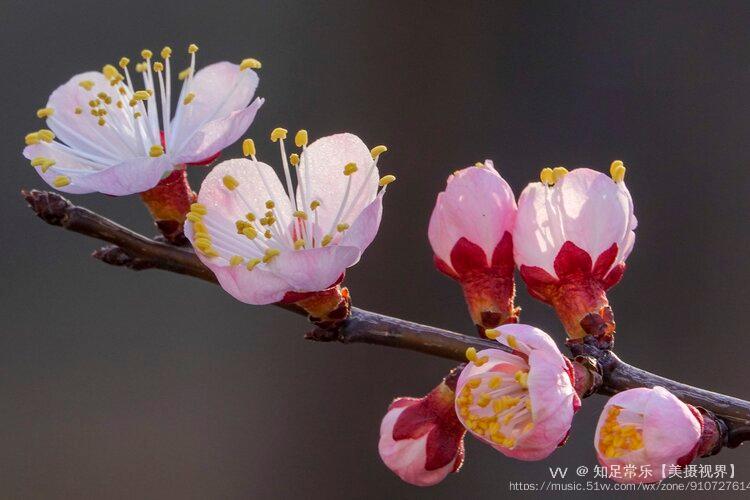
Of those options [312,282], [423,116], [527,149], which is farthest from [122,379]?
[312,282]

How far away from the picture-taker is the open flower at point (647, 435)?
539 mm

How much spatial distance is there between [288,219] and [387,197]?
2.06 metres

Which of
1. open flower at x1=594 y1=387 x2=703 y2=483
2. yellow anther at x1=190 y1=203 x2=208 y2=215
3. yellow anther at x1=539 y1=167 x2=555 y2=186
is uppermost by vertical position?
yellow anther at x1=539 y1=167 x2=555 y2=186

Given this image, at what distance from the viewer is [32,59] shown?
276 centimetres

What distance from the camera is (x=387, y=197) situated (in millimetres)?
2781

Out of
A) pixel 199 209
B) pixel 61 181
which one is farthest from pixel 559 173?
pixel 61 181

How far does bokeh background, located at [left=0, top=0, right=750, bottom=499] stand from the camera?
2584mm

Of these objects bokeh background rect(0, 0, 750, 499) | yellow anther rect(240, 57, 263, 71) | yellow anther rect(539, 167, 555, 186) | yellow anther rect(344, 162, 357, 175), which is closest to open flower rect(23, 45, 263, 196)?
yellow anther rect(240, 57, 263, 71)

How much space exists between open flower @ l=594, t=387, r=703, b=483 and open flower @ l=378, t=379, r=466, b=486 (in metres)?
0.13

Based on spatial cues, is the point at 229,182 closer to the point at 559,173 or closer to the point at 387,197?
the point at 559,173

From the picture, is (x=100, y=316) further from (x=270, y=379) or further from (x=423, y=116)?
(x=423, y=116)

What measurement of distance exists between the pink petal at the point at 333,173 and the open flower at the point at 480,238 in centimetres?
7

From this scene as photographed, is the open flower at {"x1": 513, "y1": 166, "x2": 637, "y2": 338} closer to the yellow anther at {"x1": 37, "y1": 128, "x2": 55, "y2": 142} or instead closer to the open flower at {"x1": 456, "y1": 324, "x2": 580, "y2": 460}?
the open flower at {"x1": 456, "y1": 324, "x2": 580, "y2": 460}

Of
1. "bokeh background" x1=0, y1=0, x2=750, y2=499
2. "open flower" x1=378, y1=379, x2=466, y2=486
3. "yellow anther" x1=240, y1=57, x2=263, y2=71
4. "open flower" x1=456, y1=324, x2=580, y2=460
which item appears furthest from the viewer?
"bokeh background" x1=0, y1=0, x2=750, y2=499
